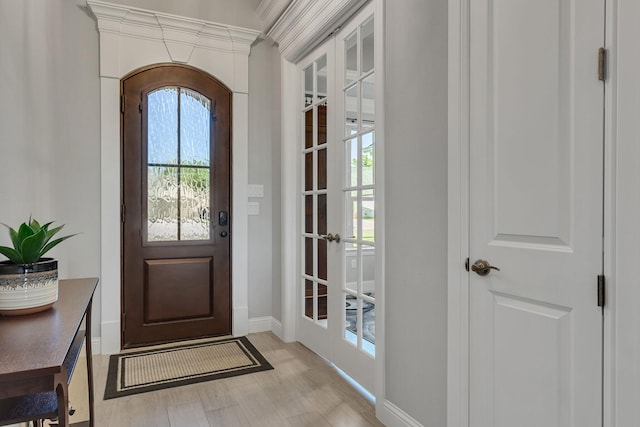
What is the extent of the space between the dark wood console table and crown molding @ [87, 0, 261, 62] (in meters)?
2.40

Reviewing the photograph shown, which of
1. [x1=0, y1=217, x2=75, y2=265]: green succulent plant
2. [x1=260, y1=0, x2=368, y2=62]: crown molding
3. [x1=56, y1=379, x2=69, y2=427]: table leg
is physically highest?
[x1=260, y1=0, x2=368, y2=62]: crown molding

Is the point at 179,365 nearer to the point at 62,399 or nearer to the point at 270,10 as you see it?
the point at 62,399

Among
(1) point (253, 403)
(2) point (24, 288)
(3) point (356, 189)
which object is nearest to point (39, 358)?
(2) point (24, 288)

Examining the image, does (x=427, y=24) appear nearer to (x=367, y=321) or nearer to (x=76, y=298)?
(x=76, y=298)

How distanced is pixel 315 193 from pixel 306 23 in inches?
48.1

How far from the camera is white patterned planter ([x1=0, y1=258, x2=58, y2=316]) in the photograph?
3.95 feet

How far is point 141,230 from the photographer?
3.16 m

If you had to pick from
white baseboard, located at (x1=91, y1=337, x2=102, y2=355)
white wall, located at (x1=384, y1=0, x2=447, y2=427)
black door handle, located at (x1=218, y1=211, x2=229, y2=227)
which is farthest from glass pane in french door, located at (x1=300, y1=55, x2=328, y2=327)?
white baseboard, located at (x1=91, y1=337, x2=102, y2=355)

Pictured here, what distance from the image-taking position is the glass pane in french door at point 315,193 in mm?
2961

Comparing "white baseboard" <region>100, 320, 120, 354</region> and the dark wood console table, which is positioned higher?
the dark wood console table
